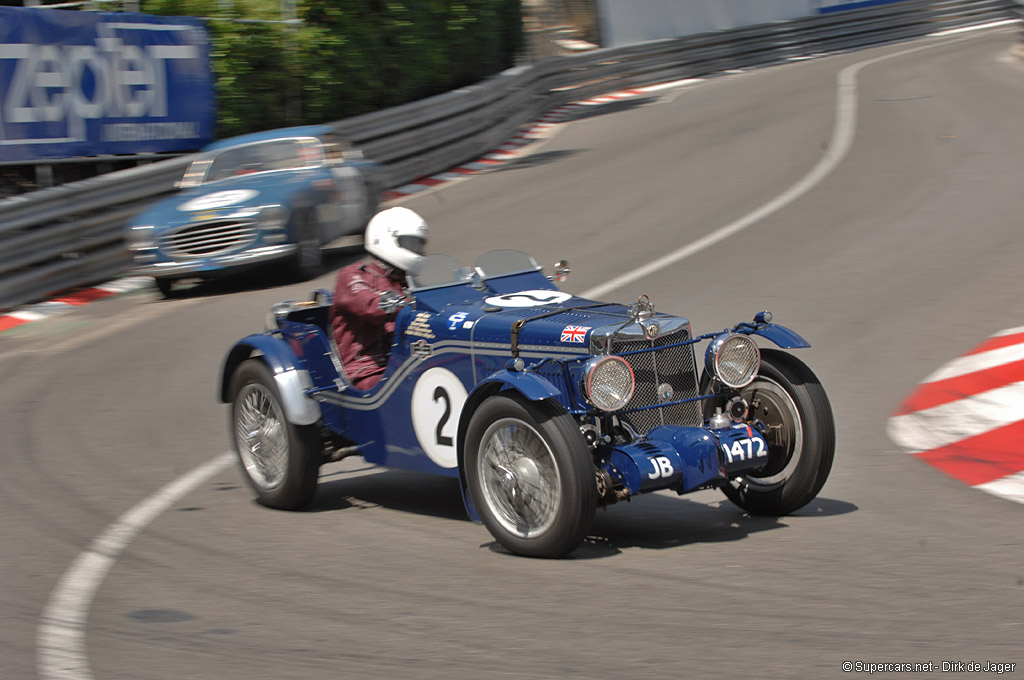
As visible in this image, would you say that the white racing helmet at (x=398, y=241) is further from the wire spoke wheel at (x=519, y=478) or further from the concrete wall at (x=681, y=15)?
the concrete wall at (x=681, y=15)

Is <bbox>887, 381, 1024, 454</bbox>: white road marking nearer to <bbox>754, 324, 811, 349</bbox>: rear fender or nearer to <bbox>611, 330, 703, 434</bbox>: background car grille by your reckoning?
<bbox>754, 324, 811, 349</bbox>: rear fender

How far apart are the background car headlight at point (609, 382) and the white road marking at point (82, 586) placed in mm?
2258

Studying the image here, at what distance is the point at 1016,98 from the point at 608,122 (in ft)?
23.3

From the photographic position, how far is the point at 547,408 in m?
5.26

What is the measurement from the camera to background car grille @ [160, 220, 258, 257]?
42.8 ft

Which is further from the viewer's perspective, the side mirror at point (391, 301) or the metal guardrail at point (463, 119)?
the metal guardrail at point (463, 119)

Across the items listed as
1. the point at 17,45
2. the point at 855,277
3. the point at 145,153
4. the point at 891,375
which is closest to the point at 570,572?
the point at 891,375

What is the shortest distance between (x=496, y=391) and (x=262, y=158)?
365 inches

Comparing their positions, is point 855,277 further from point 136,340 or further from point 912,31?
point 912,31

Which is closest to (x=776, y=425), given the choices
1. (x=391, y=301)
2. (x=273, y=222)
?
(x=391, y=301)

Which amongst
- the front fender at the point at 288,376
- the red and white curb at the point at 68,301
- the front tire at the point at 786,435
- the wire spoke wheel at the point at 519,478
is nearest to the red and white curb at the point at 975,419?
the front tire at the point at 786,435

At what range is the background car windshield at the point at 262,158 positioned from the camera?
13992 mm

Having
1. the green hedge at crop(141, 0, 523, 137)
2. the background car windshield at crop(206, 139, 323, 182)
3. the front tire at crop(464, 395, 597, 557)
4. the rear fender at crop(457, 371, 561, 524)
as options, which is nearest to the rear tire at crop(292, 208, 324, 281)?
the background car windshield at crop(206, 139, 323, 182)

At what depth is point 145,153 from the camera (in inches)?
626
